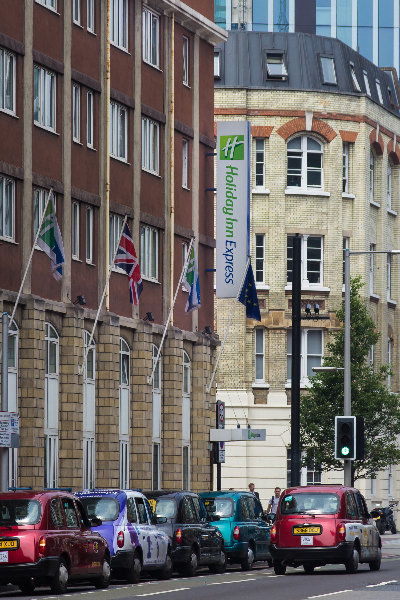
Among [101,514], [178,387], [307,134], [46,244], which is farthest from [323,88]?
[101,514]

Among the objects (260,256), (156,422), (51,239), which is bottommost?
(156,422)

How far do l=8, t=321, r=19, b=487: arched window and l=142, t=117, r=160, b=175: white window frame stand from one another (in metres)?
10.5

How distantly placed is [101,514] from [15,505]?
4068 mm

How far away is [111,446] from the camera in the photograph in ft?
160

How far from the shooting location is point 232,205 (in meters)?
54.8

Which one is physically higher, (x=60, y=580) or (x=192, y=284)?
(x=192, y=284)

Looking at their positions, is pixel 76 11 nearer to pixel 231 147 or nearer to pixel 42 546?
pixel 231 147

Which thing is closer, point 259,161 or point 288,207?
point 259,161

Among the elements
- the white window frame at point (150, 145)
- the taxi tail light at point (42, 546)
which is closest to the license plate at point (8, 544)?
the taxi tail light at point (42, 546)

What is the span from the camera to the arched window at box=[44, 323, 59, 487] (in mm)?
45000

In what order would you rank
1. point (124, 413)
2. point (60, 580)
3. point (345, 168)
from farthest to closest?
point (345, 168) < point (124, 413) < point (60, 580)

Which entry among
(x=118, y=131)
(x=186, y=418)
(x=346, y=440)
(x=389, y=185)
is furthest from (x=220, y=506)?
(x=389, y=185)

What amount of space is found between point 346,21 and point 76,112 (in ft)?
189

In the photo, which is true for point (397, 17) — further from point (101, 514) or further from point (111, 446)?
point (101, 514)
